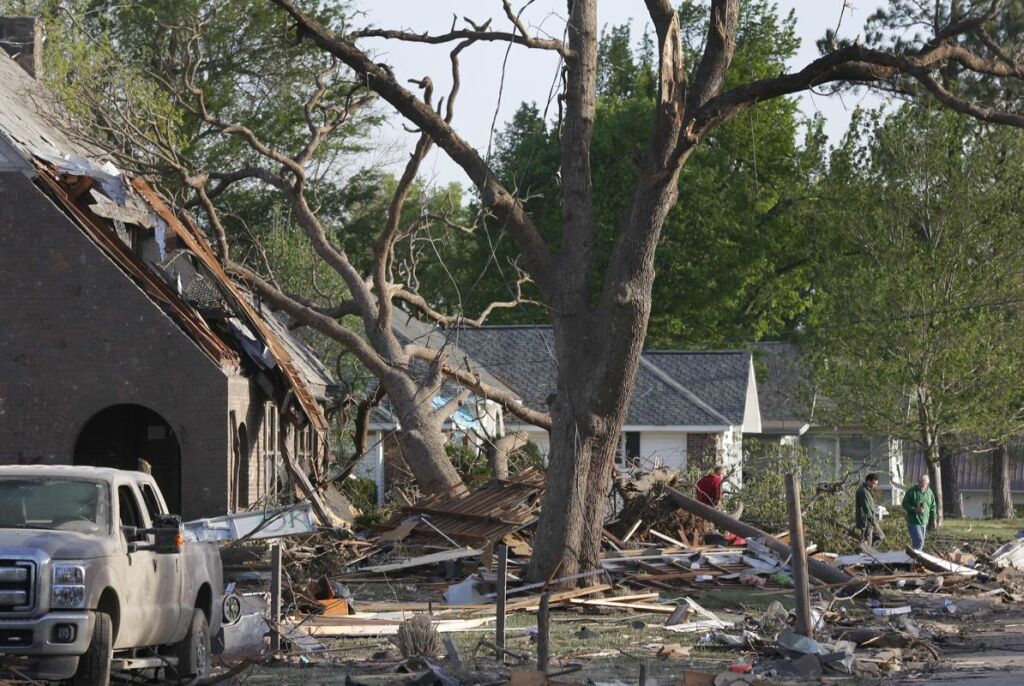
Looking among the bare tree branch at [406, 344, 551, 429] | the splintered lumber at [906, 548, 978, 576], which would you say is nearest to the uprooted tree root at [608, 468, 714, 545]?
the bare tree branch at [406, 344, 551, 429]

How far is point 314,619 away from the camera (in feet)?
52.9

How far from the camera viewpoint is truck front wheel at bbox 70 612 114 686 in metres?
10.4

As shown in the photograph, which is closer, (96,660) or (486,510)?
(96,660)

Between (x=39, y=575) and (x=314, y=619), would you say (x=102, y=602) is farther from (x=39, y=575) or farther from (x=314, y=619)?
(x=314, y=619)

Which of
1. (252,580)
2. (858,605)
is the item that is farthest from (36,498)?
(858,605)

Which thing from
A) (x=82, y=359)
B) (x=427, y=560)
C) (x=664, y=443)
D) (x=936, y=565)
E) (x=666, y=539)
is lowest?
(x=936, y=565)

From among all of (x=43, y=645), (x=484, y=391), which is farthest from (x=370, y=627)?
(x=484, y=391)

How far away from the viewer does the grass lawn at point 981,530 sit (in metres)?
32.7

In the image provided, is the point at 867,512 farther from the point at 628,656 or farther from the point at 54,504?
the point at 54,504

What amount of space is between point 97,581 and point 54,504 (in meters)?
1.20

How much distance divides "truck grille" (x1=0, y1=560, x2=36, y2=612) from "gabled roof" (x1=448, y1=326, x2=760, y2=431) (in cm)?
3329

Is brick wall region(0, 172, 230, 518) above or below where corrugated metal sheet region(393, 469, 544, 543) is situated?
above

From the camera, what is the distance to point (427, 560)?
21.8 m

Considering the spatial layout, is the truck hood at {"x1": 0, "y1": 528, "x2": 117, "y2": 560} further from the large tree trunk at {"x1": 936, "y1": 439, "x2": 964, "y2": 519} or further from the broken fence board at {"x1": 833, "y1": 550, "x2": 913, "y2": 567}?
the large tree trunk at {"x1": 936, "y1": 439, "x2": 964, "y2": 519}
